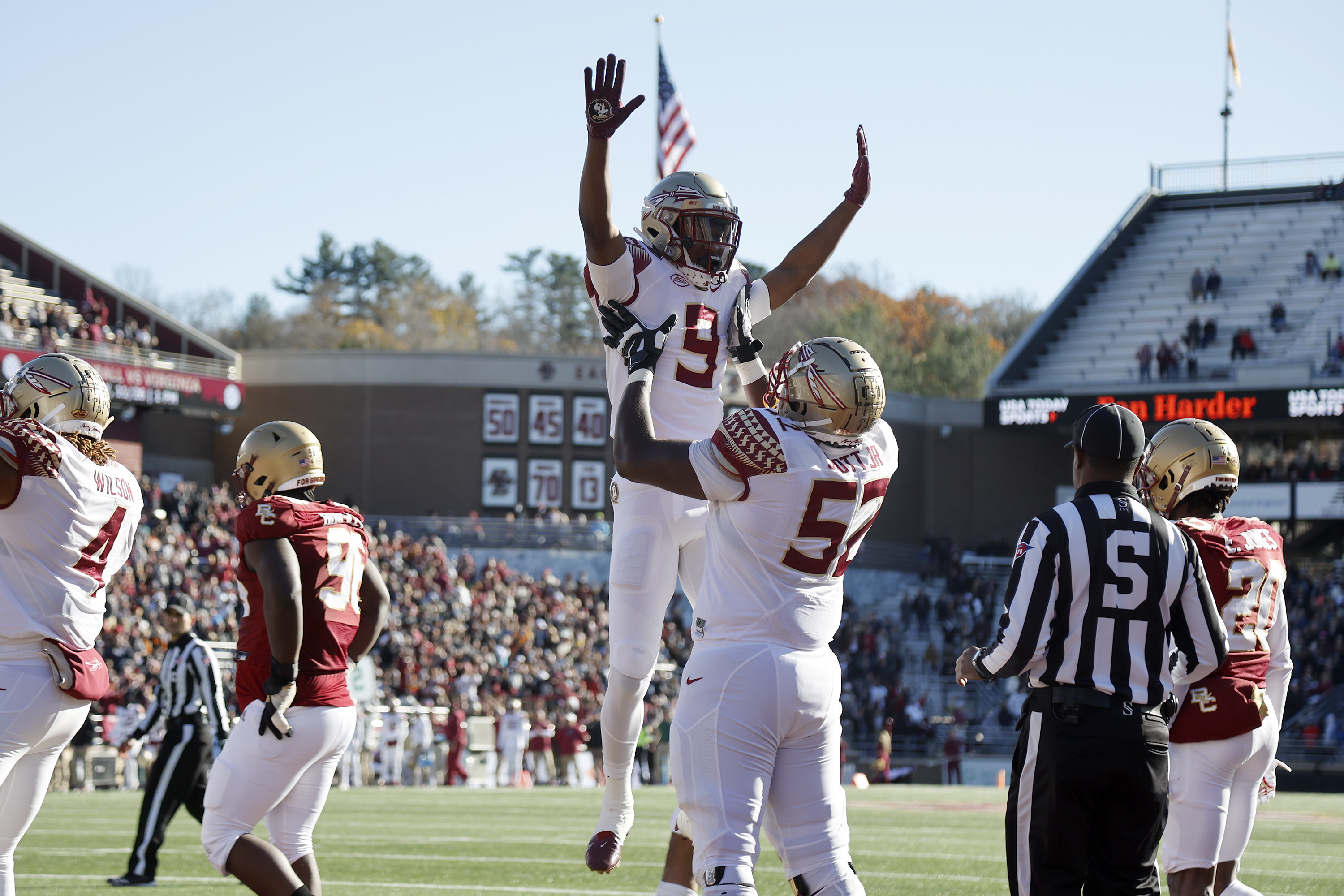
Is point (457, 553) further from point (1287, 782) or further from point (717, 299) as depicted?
point (717, 299)

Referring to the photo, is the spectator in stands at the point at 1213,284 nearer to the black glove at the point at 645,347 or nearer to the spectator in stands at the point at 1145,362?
the spectator in stands at the point at 1145,362

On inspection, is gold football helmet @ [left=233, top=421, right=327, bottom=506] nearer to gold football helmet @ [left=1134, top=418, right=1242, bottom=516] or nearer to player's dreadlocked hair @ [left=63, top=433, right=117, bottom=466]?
player's dreadlocked hair @ [left=63, top=433, right=117, bottom=466]

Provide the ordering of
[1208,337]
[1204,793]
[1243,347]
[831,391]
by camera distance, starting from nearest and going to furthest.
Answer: [831,391] < [1204,793] < [1243,347] < [1208,337]

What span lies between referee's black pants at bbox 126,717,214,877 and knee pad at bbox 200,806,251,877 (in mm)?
4205

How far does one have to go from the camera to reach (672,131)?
30.6 metres

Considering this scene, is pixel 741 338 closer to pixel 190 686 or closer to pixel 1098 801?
pixel 1098 801

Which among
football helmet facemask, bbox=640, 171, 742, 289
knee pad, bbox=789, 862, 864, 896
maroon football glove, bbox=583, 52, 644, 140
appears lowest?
knee pad, bbox=789, 862, 864, 896

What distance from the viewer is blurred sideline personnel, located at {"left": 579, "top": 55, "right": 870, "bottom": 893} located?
20.3ft

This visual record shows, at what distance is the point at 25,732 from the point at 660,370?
107 inches

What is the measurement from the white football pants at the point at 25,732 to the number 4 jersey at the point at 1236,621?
429 cm

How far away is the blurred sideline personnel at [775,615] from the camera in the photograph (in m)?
4.95

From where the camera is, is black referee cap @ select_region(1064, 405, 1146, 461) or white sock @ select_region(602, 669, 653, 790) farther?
white sock @ select_region(602, 669, 653, 790)

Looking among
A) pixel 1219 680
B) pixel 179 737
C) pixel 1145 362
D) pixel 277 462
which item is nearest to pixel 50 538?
pixel 277 462

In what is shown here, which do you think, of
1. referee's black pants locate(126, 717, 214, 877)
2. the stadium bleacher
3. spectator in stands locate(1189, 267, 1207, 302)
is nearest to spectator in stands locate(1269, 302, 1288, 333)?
the stadium bleacher
